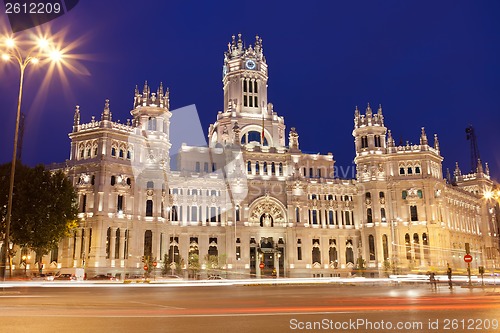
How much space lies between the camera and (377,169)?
10125cm

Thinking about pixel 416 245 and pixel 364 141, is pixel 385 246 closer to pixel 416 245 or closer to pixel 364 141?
pixel 416 245

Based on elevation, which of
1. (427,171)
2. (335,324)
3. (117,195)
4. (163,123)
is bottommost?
(335,324)

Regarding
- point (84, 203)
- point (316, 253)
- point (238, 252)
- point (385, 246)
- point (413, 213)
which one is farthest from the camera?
point (316, 253)

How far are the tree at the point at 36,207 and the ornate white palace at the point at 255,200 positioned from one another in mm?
18469

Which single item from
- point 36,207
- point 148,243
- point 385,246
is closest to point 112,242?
point 148,243

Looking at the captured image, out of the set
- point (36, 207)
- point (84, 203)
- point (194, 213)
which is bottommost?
point (36, 207)

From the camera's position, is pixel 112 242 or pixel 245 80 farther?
pixel 245 80

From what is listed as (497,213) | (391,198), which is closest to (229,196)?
(391,198)

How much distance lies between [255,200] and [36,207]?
4637cm

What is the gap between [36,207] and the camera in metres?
59.2

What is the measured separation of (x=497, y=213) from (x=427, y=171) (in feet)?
181

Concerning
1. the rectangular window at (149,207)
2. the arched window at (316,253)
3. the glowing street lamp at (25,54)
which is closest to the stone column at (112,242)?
the rectangular window at (149,207)

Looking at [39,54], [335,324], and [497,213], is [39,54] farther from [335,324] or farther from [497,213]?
[497,213]

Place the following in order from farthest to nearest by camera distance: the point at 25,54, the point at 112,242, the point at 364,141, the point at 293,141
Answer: the point at 364,141, the point at 293,141, the point at 112,242, the point at 25,54
